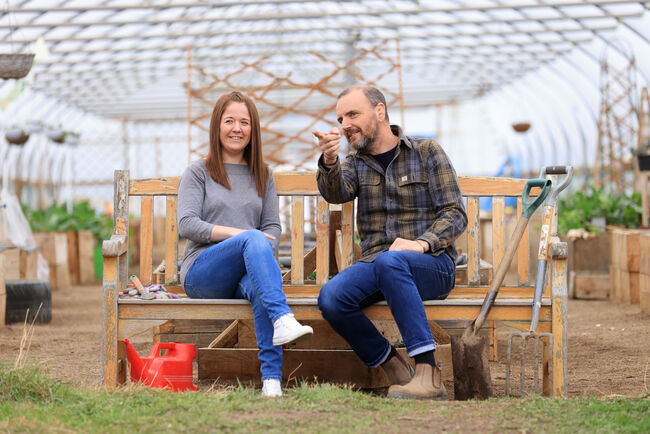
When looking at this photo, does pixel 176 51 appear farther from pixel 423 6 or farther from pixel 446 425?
pixel 446 425

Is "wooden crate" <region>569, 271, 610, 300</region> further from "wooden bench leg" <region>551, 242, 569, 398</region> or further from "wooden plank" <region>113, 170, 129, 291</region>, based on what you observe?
"wooden plank" <region>113, 170, 129, 291</region>

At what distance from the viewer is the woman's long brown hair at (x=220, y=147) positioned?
3414 millimetres

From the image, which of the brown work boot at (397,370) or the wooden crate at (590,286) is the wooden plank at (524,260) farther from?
the wooden crate at (590,286)

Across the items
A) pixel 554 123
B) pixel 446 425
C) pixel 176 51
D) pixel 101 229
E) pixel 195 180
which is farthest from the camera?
pixel 554 123

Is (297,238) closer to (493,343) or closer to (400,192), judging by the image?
(400,192)

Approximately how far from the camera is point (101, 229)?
10.5m

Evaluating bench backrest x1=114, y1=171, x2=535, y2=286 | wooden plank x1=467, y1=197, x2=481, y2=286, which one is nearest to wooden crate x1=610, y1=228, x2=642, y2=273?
bench backrest x1=114, y1=171, x2=535, y2=286

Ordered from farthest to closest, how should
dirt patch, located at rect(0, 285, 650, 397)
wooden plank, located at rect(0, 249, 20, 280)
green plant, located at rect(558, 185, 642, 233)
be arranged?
green plant, located at rect(558, 185, 642, 233) < wooden plank, located at rect(0, 249, 20, 280) < dirt patch, located at rect(0, 285, 650, 397)

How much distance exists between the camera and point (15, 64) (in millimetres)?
5902

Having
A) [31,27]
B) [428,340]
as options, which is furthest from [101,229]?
[428,340]

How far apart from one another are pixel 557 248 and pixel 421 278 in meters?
0.52

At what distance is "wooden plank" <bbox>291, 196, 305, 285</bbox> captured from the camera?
3598 mm

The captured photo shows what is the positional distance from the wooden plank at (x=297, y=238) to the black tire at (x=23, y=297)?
9.72 ft

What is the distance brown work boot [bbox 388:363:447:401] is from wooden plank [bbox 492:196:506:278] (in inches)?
35.0
